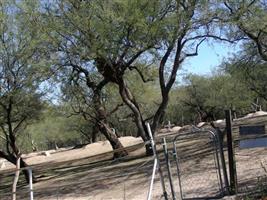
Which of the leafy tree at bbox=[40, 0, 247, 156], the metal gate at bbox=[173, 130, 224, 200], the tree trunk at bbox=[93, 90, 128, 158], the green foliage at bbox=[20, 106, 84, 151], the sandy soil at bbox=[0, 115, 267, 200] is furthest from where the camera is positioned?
the green foliage at bbox=[20, 106, 84, 151]

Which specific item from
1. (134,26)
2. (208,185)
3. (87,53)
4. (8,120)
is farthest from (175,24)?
(8,120)

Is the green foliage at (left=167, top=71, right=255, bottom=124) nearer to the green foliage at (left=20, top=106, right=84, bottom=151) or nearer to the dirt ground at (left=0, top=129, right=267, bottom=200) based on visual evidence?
the green foliage at (left=20, top=106, right=84, bottom=151)

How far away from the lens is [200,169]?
16.6 m

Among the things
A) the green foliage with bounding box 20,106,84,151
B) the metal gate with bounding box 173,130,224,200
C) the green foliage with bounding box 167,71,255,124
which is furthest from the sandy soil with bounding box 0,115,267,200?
the green foliage with bounding box 20,106,84,151

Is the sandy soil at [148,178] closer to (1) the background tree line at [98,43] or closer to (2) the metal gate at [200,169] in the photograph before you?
(2) the metal gate at [200,169]

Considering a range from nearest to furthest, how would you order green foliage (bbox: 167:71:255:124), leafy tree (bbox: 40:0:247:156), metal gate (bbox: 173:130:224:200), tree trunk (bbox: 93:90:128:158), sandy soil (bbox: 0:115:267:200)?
metal gate (bbox: 173:130:224:200) < sandy soil (bbox: 0:115:267:200) < leafy tree (bbox: 40:0:247:156) < tree trunk (bbox: 93:90:128:158) < green foliage (bbox: 167:71:255:124)

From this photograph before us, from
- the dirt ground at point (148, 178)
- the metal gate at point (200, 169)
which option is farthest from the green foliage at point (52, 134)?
the metal gate at point (200, 169)

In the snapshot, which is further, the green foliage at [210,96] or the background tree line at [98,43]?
the green foliage at [210,96]

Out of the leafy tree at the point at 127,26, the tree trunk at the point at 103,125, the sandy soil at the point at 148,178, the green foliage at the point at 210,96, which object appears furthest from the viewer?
the green foliage at the point at 210,96

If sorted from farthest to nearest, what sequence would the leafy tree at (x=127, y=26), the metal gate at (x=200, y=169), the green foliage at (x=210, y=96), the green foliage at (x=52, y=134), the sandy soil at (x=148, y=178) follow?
the green foliage at (x=52, y=134)
the green foliage at (x=210, y=96)
the leafy tree at (x=127, y=26)
the sandy soil at (x=148, y=178)
the metal gate at (x=200, y=169)

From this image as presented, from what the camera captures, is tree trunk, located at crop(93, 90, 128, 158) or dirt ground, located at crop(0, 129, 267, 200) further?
tree trunk, located at crop(93, 90, 128, 158)

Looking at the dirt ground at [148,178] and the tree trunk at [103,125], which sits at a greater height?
the tree trunk at [103,125]

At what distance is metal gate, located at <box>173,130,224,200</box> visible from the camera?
10.5m

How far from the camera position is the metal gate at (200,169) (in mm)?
10531
